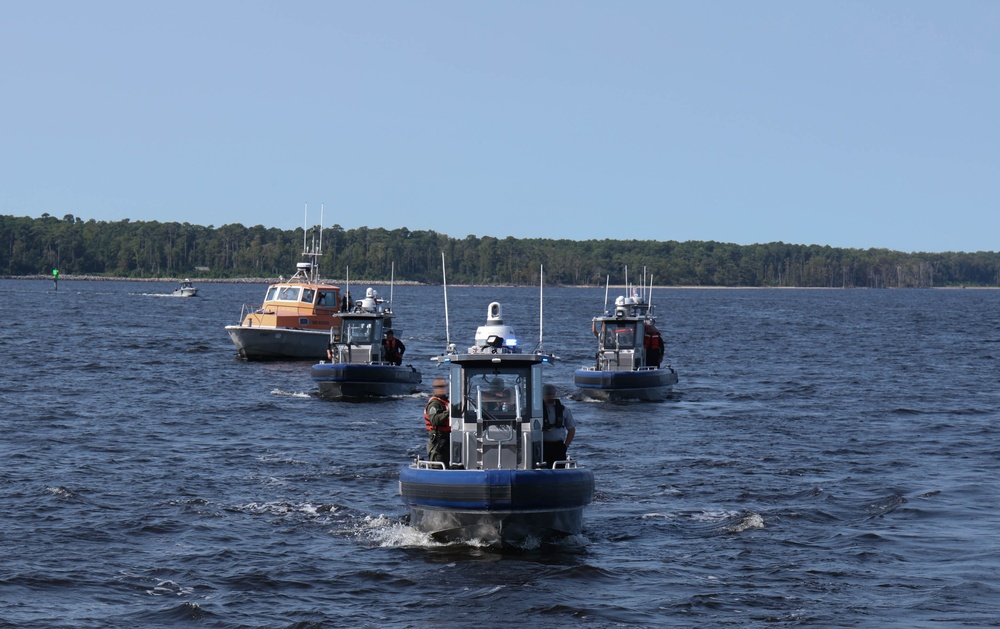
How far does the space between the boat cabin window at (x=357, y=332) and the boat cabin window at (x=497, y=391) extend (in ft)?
68.8

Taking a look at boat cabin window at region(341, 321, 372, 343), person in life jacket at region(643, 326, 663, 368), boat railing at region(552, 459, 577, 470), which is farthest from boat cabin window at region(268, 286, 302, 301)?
boat railing at region(552, 459, 577, 470)

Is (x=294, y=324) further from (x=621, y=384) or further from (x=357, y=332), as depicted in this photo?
(x=621, y=384)

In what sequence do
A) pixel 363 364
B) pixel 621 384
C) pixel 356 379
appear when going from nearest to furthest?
pixel 621 384
pixel 356 379
pixel 363 364

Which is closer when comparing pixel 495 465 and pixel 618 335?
pixel 495 465

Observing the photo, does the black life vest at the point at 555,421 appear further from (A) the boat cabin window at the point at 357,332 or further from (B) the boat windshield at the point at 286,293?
(B) the boat windshield at the point at 286,293

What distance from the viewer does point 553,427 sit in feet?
59.5

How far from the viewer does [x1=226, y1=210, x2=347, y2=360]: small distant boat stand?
162ft

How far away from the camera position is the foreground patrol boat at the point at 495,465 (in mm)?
17016

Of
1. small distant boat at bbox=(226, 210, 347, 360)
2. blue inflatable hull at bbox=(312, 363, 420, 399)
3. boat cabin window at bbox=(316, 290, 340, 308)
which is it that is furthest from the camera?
boat cabin window at bbox=(316, 290, 340, 308)

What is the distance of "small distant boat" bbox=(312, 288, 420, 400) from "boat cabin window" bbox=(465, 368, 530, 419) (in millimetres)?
19319

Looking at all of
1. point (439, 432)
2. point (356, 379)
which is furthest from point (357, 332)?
point (439, 432)

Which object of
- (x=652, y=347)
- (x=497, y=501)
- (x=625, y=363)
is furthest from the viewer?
(x=652, y=347)

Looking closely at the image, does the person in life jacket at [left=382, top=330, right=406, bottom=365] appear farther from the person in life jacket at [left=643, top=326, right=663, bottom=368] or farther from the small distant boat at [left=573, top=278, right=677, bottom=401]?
the person in life jacket at [left=643, top=326, right=663, bottom=368]

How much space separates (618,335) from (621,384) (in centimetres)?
192
